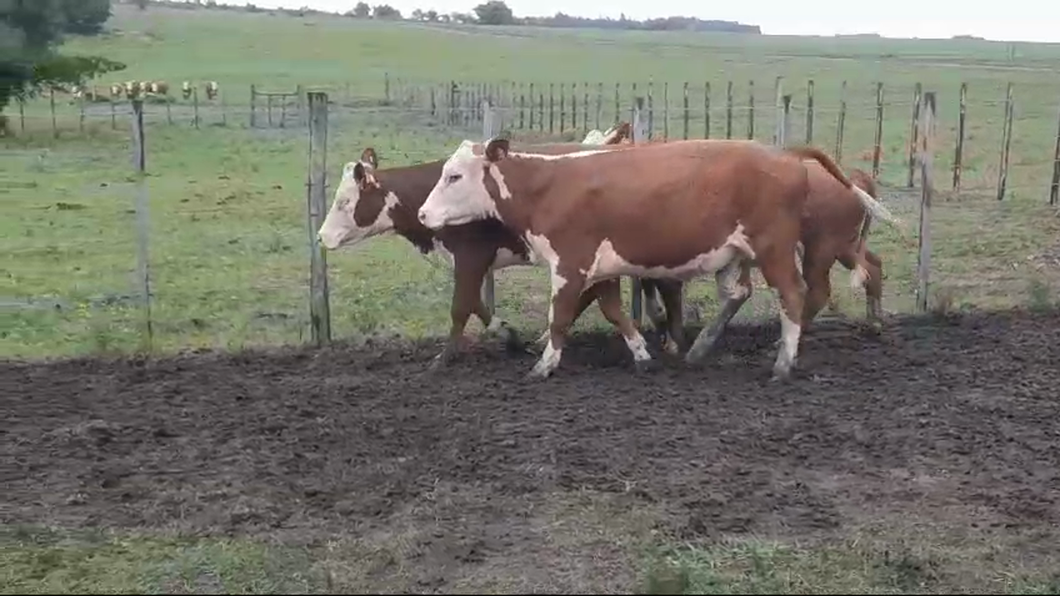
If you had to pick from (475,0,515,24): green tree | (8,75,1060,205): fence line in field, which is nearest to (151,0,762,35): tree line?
(475,0,515,24): green tree

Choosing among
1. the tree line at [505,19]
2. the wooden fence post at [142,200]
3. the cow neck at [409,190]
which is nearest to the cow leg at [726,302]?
the cow neck at [409,190]

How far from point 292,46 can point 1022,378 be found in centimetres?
7351

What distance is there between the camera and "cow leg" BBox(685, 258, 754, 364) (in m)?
9.20

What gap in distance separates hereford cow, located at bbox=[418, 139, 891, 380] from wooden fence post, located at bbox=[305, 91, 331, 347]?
1.26 metres

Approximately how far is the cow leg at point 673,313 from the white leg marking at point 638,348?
1.84 feet

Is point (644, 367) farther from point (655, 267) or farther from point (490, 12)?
point (490, 12)

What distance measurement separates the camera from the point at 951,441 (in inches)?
283

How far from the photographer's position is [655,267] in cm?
877

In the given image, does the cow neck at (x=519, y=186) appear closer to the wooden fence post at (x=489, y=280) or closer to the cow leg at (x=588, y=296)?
the cow leg at (x=588, y=296)

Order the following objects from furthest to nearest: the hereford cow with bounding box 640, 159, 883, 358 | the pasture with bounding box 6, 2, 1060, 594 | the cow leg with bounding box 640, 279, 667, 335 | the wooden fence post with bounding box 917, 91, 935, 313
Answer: the wooden fence post with bounding box 917, 91, 935, 313 < the cow leg with bounding box 640, 279, 667, 335 < the hereford cow with bounding box 640, 159, 883, 358 < the pasture with bounding box 6, 2, 1060, 594

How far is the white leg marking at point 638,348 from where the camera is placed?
898 centimetres

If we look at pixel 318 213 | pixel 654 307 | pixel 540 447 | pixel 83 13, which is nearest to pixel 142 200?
pixel 318 213

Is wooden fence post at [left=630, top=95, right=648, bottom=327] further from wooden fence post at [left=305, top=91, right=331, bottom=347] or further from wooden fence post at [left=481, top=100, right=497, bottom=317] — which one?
wooden fence post at [left=305, top=91, right=331, bottom=347]

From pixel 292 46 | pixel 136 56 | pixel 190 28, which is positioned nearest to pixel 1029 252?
pixel 136 56
